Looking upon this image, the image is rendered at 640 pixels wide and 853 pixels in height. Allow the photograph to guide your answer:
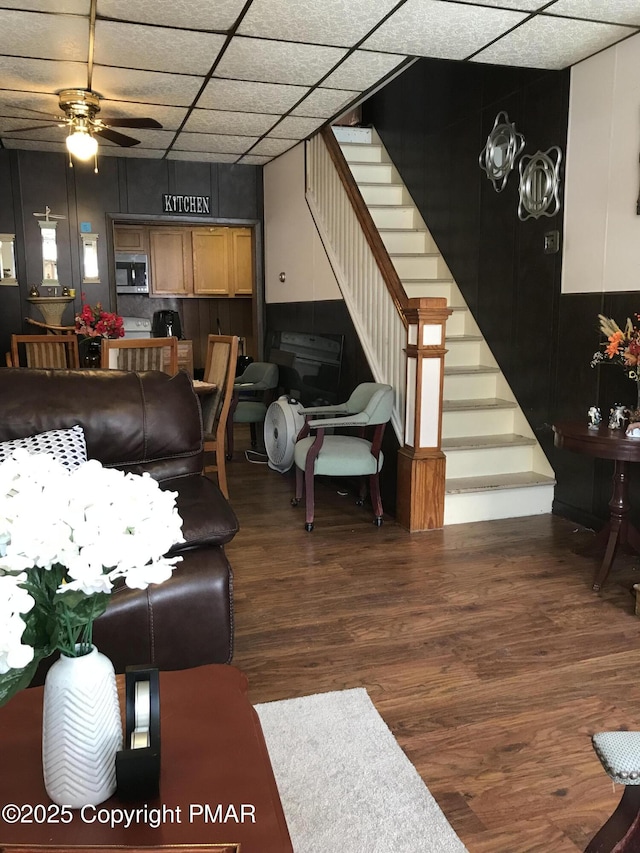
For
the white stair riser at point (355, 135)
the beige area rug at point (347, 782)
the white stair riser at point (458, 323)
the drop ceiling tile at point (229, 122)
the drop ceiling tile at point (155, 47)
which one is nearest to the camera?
the beige area rug at point (347, 782)

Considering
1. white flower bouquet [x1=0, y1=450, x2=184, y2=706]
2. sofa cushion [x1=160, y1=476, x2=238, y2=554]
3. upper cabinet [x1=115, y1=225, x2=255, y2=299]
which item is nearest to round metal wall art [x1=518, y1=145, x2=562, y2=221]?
sofa cushion [x1=160, y1=476, x2=238, y2=554]

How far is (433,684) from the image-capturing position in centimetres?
252

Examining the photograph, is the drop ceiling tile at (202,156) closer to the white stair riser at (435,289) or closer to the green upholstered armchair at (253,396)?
the green upholstered armchair at (253,396)

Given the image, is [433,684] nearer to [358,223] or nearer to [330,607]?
[330,607]

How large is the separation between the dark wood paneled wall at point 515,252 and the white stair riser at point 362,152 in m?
0.45

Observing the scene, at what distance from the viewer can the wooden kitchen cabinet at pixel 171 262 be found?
8.67 m

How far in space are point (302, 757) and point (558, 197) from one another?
3.65 m

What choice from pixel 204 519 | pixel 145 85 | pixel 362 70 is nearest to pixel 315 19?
pixel 362 70

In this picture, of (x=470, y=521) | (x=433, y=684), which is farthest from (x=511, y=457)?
(x=433, y=684)

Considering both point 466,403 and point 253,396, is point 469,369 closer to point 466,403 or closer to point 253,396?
point 466,403

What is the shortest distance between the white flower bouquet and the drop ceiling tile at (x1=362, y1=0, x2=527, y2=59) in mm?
3037

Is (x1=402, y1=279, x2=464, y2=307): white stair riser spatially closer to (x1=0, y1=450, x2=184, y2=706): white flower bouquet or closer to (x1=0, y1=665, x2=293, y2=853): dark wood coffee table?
(x1=0, y1=665, x2=293, y2=853): dark wood coffee table

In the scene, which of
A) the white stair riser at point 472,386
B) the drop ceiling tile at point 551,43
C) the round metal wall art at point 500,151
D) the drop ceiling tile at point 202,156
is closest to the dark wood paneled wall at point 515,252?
the round metal wall art at point 500,151

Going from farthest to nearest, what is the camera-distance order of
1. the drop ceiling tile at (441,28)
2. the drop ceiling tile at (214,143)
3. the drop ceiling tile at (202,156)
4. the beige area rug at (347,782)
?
1. the drop ceiling tile at (202,156)
2. the drop ceiling tile at (214,143)
3. the drop ceiling tile at (441,28)
4. the beige area rug at (347,782)
